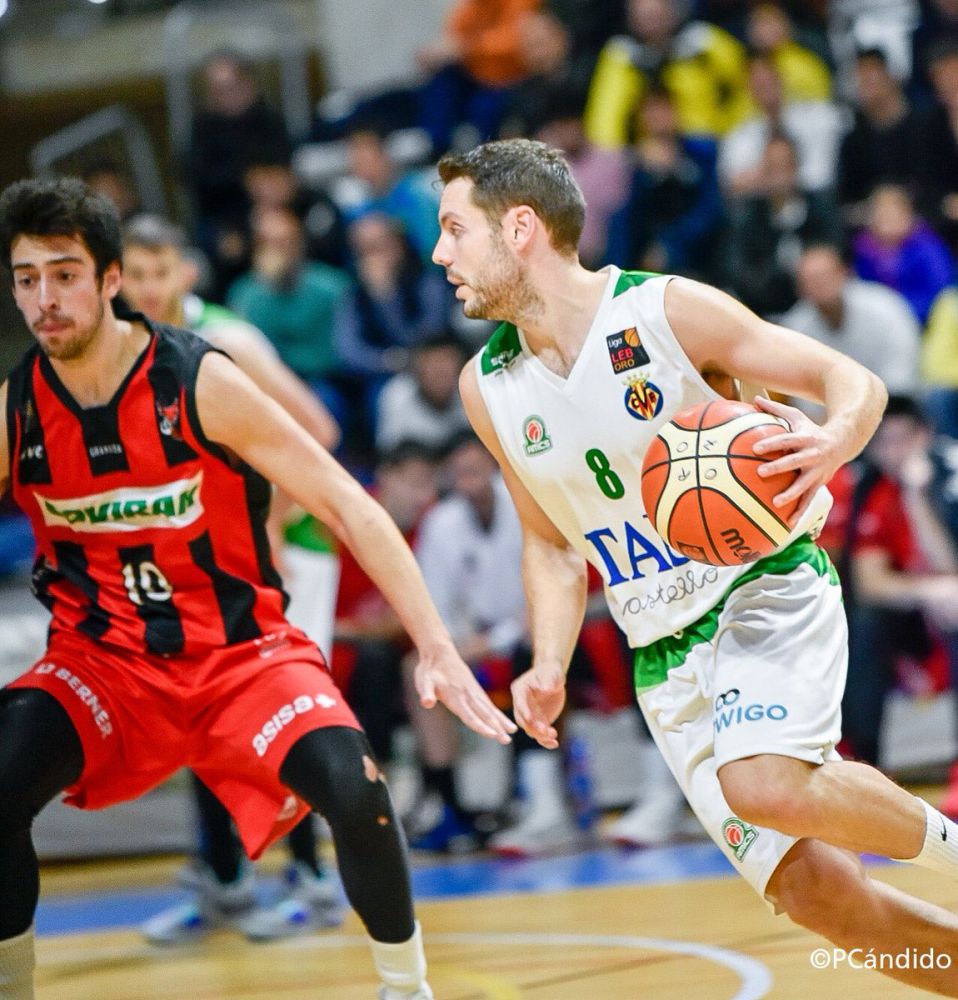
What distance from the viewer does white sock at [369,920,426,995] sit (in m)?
4.20

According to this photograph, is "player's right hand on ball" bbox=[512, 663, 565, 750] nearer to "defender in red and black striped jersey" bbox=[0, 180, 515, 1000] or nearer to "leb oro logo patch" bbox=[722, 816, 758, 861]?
"defender in red and black striped jersey" bbox=[0, 180, 515, 1000]

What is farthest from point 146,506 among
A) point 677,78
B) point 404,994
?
point 677,78

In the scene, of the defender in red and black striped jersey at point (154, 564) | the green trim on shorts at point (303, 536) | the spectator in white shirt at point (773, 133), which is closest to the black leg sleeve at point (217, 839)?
the green trim on shorts at point (303, 536)

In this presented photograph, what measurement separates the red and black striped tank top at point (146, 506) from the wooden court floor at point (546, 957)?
1374 mm

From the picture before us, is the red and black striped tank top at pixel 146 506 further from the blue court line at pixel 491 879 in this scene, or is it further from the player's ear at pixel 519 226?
the blue court line at pixel 491 879

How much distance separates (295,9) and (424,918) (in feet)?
32.9

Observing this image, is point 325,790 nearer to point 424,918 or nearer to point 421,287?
point 424,918

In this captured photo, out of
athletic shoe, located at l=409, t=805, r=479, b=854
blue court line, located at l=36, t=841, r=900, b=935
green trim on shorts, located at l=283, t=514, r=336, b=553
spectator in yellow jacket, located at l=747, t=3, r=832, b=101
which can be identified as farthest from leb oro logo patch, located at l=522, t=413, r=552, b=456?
spectator in yellow jacket, located at l=747, t=3, r=832, b=101

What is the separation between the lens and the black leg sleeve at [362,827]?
412cm

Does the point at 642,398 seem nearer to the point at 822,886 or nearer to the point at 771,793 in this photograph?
the point at 771,793

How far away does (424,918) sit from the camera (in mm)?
6566

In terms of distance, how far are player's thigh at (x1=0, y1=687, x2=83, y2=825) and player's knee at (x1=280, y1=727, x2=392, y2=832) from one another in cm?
58

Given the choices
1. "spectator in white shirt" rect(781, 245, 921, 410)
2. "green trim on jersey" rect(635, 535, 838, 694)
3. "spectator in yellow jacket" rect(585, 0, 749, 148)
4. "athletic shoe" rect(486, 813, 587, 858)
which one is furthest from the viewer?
"spectator in yellow jacket" rect(585, 0, 749, 148)

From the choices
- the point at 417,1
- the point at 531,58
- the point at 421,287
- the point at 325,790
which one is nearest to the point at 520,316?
the point at 325,790
